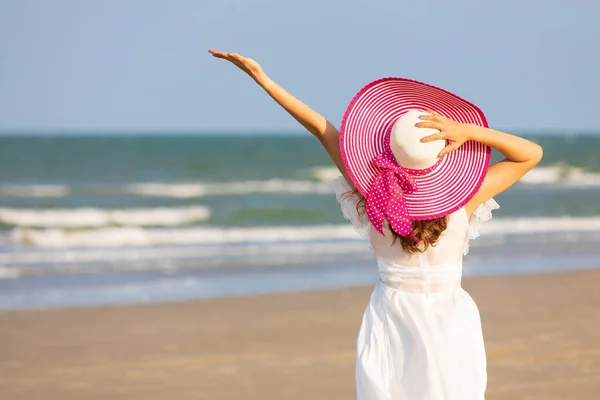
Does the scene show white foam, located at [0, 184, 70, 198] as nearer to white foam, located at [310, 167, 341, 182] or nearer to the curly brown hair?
white foam, located at [310, 167, 341, 182]

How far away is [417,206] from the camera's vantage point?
2.70 meters

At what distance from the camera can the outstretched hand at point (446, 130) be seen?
102 inches

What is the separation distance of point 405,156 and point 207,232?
11.9m

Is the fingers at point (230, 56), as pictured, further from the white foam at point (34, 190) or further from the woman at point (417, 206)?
the white foam at point (34, 190)

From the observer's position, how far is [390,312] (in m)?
2.90

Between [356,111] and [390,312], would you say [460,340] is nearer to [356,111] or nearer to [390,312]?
[390,312]

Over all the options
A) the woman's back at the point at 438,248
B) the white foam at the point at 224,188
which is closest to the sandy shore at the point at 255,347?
the woman's back at the point at 438,248

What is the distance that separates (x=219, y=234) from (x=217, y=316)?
7.09 meters

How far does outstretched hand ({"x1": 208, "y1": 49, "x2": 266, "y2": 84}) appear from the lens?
108 inches

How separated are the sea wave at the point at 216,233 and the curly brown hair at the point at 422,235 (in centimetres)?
1002

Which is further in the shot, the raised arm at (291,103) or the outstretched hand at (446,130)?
the raised arm at (291,103)

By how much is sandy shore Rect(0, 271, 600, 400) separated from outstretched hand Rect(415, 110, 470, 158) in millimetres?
2825

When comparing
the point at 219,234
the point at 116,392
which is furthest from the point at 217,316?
the point at 219,234

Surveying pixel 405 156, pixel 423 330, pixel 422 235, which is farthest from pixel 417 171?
pixel 423 330
